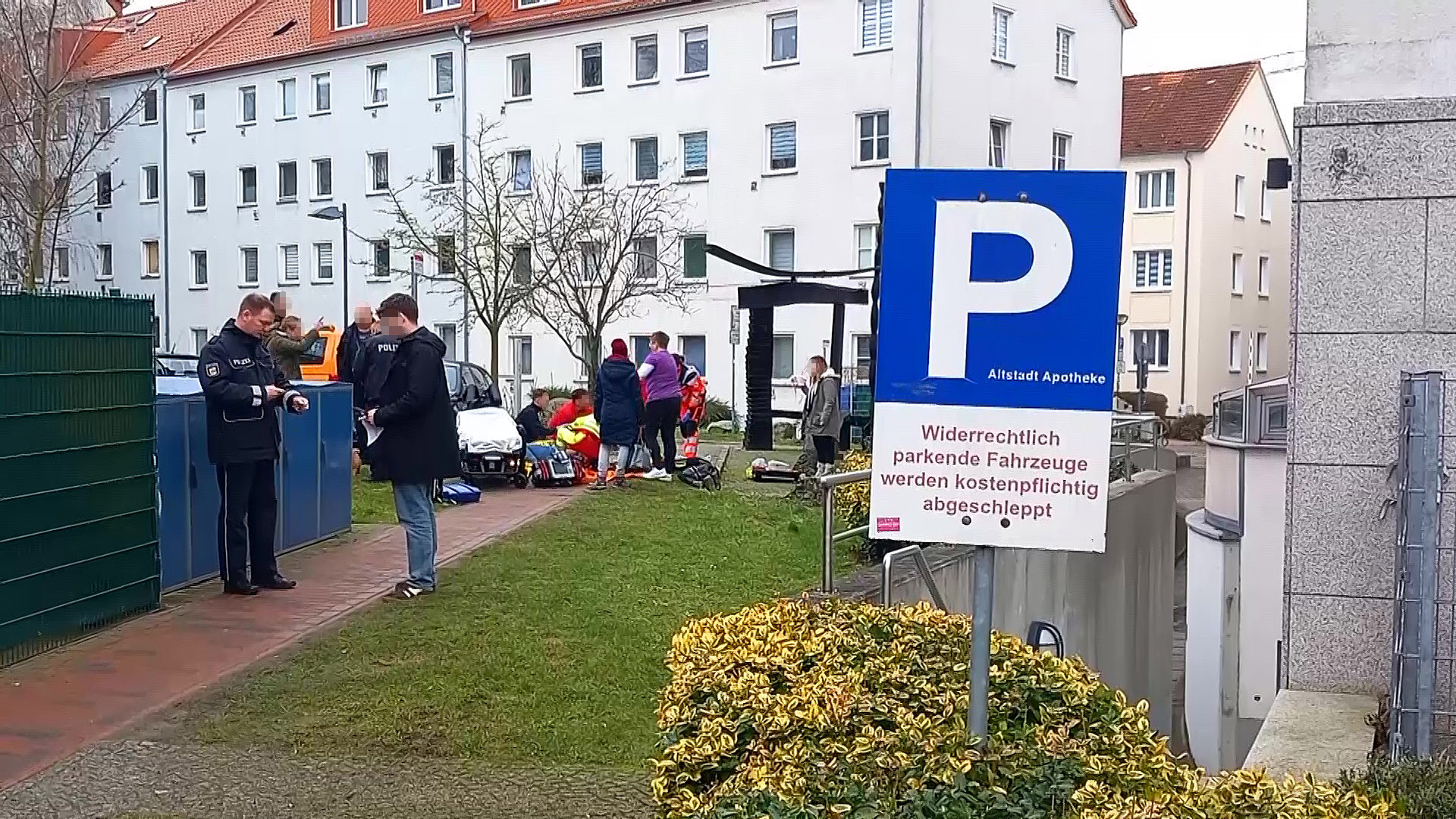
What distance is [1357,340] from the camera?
5984 millimetres

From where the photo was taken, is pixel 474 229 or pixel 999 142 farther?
pixel 999 142

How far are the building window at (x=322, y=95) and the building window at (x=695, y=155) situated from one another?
1439cm

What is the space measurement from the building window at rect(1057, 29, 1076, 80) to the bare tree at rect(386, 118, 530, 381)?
15.2 metres

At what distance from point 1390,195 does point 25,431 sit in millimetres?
6495

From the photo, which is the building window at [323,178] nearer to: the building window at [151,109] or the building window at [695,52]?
the building window at [151,109]

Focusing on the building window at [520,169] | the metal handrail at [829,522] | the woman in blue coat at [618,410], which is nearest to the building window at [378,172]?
the building window at [520,169]

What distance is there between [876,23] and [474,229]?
11200 millimetres

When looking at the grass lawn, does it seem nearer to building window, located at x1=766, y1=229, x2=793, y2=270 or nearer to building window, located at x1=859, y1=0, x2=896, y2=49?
building window, located at x1=859, y1=0, x2=896, y2=49

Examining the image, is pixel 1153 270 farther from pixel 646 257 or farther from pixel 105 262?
pixel 105 262

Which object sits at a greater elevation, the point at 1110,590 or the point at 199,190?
the point at 199,190

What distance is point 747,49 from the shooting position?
1574 inches

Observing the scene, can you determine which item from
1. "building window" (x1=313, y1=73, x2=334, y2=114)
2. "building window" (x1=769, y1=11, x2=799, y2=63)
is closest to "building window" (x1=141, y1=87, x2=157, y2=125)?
"building window" (x1=313, y1=73, x2=334, y2=114)

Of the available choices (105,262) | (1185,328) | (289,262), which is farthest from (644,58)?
(105,262)

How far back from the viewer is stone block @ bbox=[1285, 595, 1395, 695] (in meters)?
6.00
